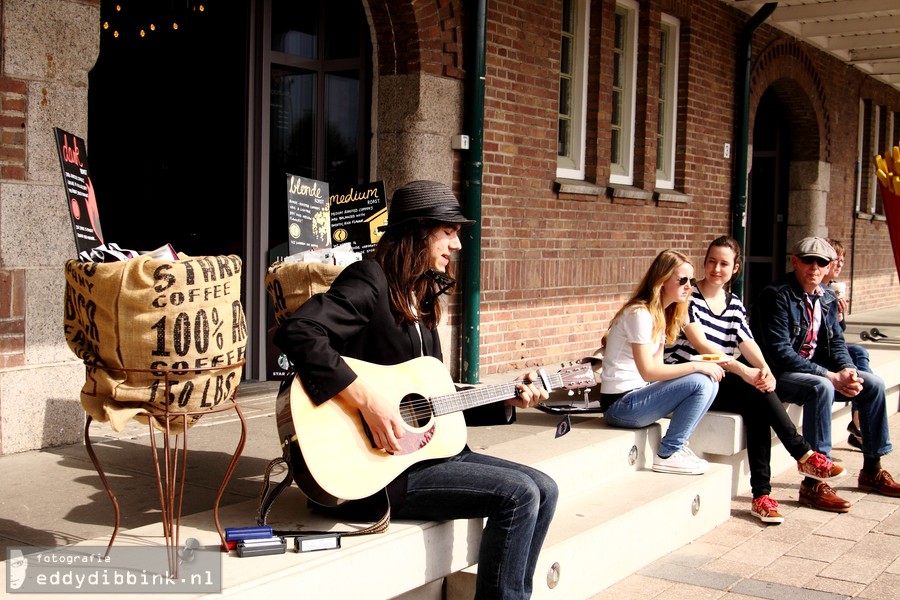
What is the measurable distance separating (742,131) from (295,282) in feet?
28.4

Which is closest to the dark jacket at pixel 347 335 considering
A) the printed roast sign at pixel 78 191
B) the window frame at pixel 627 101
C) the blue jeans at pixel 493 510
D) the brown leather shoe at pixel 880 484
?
the blue jeans at pixel 493 510

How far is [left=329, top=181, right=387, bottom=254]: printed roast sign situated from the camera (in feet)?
16.1

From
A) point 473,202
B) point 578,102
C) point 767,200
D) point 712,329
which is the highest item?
point 578,102

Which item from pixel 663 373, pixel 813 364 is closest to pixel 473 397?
pixel 663 373

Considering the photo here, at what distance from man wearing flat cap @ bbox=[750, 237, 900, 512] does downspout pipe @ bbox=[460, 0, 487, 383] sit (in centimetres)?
220

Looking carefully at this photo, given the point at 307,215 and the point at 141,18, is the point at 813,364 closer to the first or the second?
the point at 307,215

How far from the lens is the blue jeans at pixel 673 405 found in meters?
5.28

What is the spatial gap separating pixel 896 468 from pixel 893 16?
748cm

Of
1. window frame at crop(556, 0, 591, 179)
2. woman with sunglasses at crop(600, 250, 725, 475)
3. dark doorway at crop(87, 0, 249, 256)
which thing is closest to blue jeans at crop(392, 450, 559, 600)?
woman with sunglasses at crop(600, 250, 725, 475)

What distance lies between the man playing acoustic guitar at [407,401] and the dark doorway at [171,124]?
400 centimetres

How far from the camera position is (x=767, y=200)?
14898 mm

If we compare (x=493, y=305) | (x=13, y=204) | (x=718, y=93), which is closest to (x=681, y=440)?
(x=493, y=305)

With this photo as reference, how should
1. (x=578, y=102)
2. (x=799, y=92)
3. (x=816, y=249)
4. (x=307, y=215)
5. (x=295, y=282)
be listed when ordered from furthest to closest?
(x=799, y=92) → (x=578, y=102) → (x=816, y=249) → (x=307, y=215) → (x=295, y=282)

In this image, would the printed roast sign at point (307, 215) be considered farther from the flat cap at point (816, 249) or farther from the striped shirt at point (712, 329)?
the flat cap at point (816, 249)
